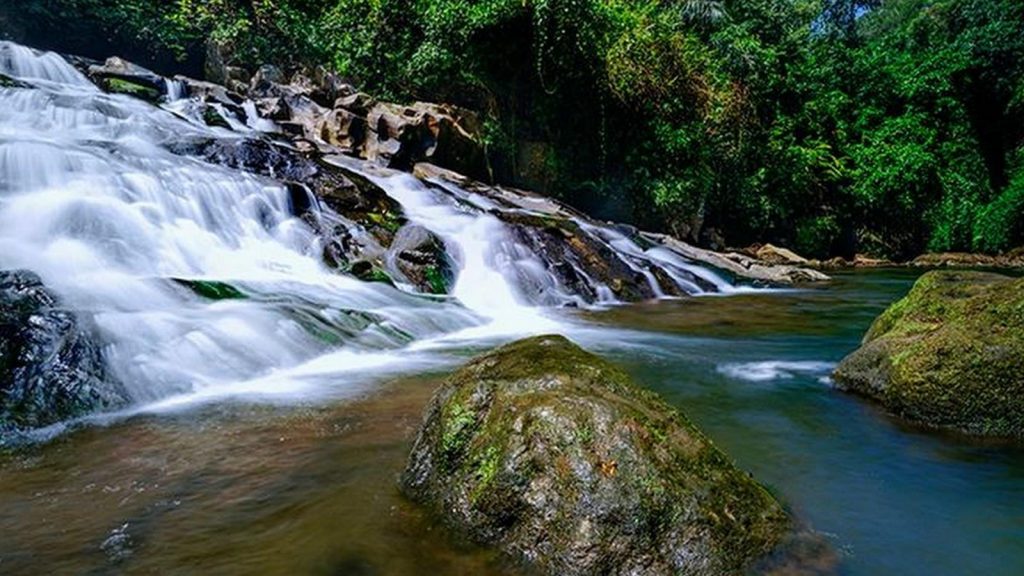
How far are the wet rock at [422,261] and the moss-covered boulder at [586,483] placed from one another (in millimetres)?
7157

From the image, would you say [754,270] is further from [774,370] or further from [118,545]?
[118,545]

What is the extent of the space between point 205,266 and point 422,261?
3168 mm

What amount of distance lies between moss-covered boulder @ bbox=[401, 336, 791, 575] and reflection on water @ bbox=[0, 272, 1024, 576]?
21 centimetres

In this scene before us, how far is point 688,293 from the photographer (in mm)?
12461

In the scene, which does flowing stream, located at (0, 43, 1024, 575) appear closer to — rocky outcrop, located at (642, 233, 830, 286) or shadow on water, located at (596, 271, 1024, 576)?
shadow on water, located at (596, 271, 1024, 576)

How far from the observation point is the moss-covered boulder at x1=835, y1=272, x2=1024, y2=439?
393cm

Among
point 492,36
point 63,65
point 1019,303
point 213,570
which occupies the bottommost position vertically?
point 213,570

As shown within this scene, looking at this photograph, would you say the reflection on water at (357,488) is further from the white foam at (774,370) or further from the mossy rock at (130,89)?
the mossy rock at (130,89)

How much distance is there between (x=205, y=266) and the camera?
351 inches

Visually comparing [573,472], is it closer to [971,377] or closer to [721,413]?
[721,413]

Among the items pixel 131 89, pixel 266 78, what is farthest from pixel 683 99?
pixel 131 89

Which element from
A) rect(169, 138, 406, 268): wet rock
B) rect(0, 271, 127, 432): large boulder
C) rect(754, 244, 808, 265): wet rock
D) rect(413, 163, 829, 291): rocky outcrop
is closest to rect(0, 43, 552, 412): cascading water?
rect(0, 271, 127, 432): large boulder

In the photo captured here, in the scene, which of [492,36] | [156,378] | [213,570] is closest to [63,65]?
[492,36]

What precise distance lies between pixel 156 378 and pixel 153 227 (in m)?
5.01
